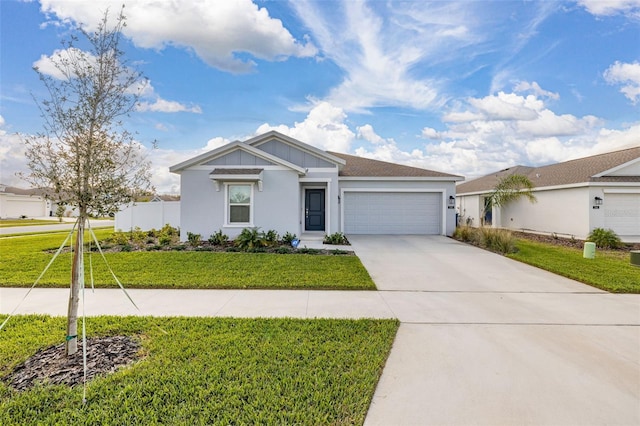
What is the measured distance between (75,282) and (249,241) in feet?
25.4

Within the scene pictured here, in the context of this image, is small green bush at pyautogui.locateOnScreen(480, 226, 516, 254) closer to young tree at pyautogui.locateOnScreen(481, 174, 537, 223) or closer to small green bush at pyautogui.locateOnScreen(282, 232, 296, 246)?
young tree at pyautogui.locateOnScreen(481, 174, 537, 223)

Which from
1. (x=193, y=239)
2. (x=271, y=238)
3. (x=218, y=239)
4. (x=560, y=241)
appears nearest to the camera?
(x=271, y=238)

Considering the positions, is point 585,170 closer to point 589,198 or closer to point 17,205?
point 589,198

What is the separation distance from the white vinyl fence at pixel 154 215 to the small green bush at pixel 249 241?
7433 mm

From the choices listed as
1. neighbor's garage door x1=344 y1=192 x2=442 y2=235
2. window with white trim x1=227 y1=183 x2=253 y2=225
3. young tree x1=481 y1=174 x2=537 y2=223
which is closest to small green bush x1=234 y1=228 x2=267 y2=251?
window with white trim x1=227 y1=183 x2=253 y2=225

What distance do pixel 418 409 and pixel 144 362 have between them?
2855mm

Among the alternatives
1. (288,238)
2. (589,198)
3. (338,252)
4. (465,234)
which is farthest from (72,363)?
(589,198)

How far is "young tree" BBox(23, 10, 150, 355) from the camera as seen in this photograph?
336cm

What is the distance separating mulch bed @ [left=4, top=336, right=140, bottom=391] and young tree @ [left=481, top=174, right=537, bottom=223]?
17.1 metres

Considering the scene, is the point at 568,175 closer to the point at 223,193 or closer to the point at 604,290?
the point at 604,290

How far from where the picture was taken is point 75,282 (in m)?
3.33

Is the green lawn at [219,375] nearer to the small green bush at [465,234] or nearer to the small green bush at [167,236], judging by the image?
the small green bush at [167,236]

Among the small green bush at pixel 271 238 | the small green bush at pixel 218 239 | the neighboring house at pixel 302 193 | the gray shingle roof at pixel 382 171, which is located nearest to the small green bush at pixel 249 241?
the small green bush at pixel 271 238

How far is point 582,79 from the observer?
522 inches
